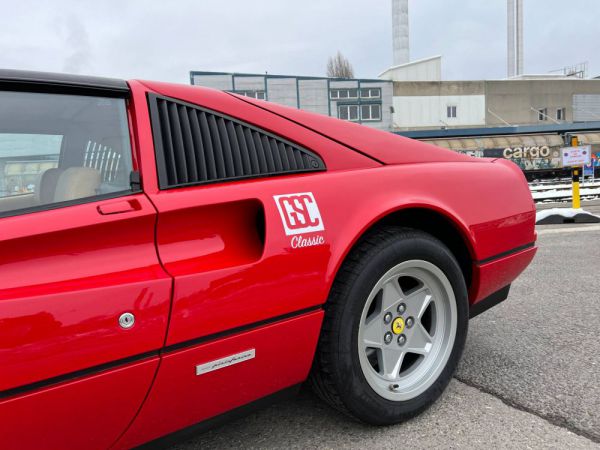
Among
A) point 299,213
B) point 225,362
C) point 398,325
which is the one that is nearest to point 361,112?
point 398,325

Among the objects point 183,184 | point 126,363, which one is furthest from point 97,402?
point 183,184

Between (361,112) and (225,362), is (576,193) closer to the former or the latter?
(225,362)

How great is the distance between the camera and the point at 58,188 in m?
1.32

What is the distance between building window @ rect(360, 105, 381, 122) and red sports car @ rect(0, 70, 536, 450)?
35117mm

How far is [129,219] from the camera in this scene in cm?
129

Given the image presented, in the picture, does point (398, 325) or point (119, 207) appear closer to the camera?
point (119, 207)

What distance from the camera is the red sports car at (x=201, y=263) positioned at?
1.17 meters

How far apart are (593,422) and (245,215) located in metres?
1.60

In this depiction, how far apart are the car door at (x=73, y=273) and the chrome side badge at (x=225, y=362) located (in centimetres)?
16

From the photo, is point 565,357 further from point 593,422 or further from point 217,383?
point 217,383

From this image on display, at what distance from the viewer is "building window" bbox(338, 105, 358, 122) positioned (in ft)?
115

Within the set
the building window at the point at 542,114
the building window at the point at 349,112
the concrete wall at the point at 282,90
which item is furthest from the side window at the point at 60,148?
the building window at the point at 542,114

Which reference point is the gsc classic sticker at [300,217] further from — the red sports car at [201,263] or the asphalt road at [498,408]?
the asphalt road at [498,408]

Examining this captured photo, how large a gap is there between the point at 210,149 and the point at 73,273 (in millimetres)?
589
